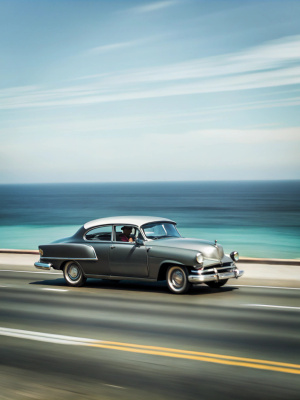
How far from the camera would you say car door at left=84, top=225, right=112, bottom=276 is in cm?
1323

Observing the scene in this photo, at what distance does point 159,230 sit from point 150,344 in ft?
18.9

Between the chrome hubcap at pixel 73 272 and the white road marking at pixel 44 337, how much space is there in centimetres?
485

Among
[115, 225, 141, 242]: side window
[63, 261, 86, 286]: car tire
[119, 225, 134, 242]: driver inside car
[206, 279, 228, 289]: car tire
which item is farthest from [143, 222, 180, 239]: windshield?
[63, 261, 86, 286]: car tire

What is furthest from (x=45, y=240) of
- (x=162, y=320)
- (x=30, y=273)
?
(x=162, y=320)

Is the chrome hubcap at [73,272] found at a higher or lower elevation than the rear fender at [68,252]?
Answer: lower

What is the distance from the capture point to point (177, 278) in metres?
12.3

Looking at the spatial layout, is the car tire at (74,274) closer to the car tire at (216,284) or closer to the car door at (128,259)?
the car door at (128,259)

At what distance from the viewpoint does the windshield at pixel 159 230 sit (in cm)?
1319

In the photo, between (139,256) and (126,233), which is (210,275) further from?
(126,233)

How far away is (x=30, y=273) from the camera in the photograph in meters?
17.1

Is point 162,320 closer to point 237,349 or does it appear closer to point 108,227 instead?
point 237,349

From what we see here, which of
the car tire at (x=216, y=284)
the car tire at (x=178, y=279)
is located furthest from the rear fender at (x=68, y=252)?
the car tire at (x=216, y=284)

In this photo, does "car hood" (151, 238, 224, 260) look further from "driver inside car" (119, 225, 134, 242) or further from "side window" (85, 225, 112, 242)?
"side window" (85, 225, 112, 242)

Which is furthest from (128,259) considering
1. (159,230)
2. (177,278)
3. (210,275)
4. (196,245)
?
(210,275)
